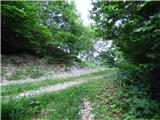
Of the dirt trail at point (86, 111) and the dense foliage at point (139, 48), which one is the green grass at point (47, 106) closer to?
the dirt trail at point (86, 111)

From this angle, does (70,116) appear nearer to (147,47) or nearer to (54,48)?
(147,47)

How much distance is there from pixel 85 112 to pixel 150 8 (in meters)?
3.72

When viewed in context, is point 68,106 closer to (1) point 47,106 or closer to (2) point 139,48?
(1) point 47,106

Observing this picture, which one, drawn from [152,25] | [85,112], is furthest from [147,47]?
[85,112]

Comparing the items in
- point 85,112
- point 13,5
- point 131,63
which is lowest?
point 85,112

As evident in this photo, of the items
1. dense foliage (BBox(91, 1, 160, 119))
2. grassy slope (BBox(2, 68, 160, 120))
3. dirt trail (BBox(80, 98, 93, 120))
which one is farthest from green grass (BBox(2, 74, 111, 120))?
dense foliage (BBox(91, 1, 160, 119))

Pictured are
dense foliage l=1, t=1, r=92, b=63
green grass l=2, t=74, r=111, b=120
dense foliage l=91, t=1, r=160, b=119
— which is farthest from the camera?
dense foliage l=1, t=1, r=92, b=63

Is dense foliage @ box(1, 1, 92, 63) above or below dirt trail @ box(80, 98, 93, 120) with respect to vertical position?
above

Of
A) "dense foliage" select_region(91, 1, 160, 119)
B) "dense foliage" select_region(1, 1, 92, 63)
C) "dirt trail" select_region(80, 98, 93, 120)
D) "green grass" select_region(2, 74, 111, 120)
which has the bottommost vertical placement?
"dirt trail" select_region(80, 98, 93, 120)

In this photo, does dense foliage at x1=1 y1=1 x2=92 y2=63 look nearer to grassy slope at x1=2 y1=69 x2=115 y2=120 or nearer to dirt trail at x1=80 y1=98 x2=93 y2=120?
grassy slope at x1=2 y1=69 x2=115 y2=120

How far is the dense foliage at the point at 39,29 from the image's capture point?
1419 centimetres

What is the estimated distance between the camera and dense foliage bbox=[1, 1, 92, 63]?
1419cm

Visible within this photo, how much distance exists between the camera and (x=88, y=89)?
8625 mm

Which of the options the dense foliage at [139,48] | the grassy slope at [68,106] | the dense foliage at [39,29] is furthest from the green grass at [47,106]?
the dense foliage at [39,29]
